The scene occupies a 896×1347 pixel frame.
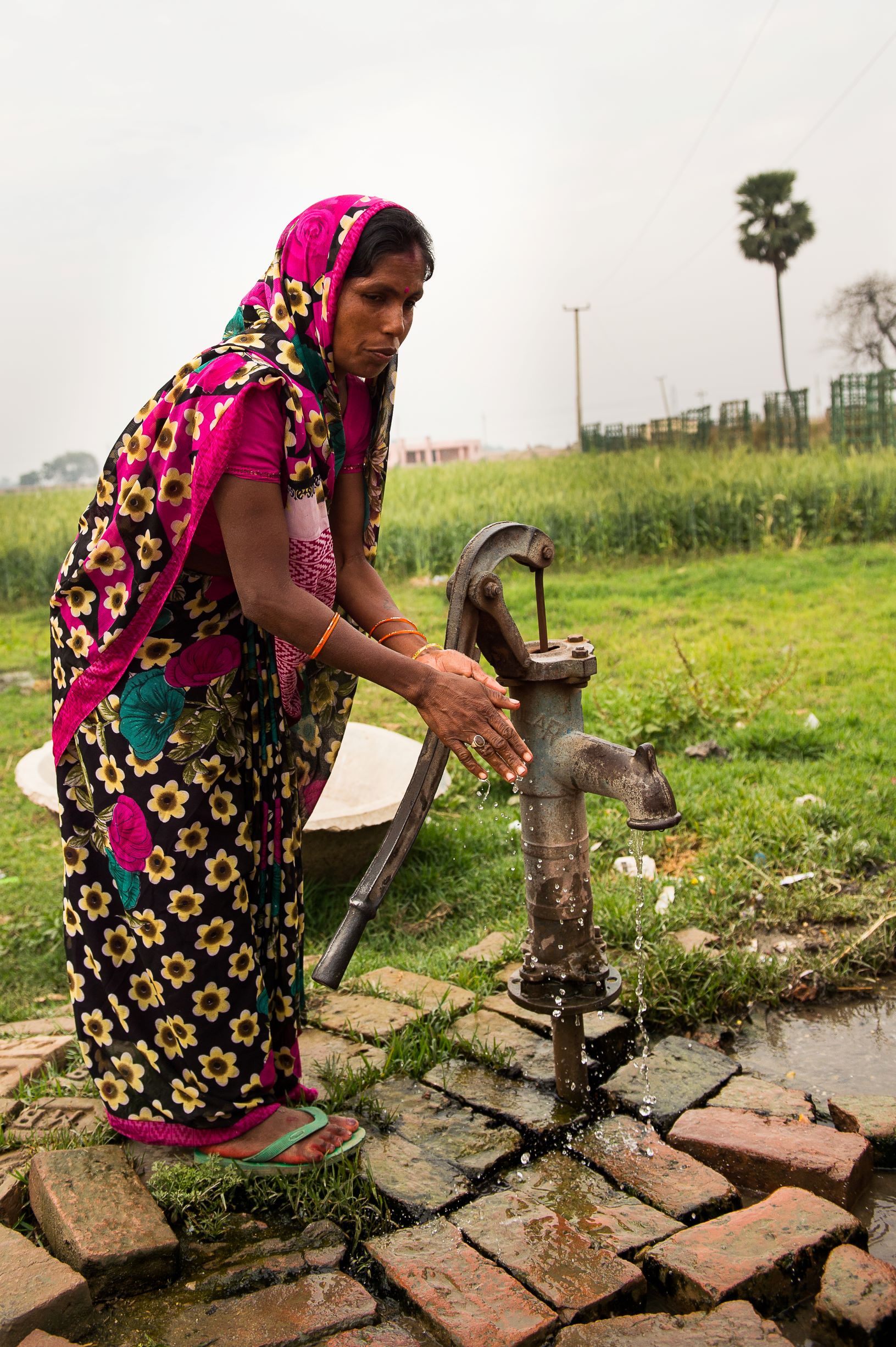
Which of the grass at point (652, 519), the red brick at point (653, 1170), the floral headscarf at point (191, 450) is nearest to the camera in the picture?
the floral headscarf at point (191, 450)

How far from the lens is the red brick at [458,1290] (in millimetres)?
1519

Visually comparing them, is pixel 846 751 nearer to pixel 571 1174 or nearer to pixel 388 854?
pixel 571 1174

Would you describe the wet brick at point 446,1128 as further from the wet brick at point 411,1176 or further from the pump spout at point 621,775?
the pump spout at point 621,775

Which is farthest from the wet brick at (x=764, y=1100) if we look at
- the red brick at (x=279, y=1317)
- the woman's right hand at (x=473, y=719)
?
the woman's right hand at (x=473, y=719)

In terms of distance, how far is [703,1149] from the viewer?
197 centimetres

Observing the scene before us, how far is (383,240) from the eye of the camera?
1.71 m

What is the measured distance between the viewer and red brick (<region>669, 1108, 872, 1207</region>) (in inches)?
72.5

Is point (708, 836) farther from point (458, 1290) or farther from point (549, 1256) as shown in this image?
point (458, 1290)

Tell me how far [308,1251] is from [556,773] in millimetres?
893

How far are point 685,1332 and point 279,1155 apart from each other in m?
0.79

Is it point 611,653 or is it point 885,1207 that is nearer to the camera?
point 885,1207

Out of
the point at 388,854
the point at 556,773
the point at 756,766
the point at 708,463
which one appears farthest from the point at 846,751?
the point at 708,463

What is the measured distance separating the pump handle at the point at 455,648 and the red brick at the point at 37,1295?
0.59m

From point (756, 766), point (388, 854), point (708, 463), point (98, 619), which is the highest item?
point (708, 463)
